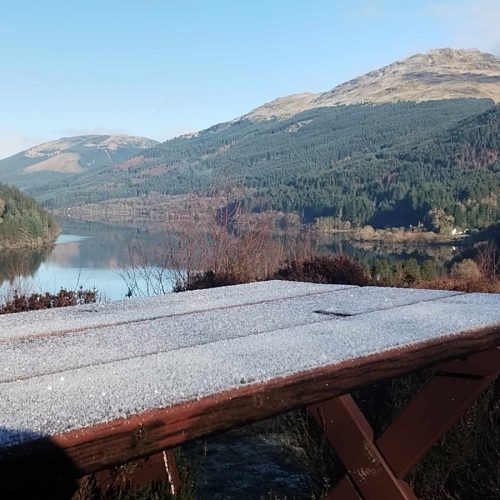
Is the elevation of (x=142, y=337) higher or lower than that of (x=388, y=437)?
higher

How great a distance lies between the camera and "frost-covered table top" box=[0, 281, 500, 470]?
1.02 metres

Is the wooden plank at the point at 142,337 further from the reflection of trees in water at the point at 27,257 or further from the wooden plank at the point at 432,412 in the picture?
the reflection of trees in water at the point at 27,257

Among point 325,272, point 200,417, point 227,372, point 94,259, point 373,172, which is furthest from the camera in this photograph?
point 373,172

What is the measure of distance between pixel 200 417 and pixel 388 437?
820 millimetres

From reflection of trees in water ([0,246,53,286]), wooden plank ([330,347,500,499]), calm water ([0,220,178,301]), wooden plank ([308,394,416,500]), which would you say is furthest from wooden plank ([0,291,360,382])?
reflection of trees in water ([0,246,53,286])

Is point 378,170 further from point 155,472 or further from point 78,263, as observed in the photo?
point 155,472

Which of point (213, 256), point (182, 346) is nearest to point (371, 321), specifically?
point (182, 346)

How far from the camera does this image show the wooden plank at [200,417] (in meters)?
0.90

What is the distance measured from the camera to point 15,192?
71688 millimetres

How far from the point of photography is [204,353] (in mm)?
1350

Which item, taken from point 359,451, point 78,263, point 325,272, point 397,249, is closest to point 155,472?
point 359,451

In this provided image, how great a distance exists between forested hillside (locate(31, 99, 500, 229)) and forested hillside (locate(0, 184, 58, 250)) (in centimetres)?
1464

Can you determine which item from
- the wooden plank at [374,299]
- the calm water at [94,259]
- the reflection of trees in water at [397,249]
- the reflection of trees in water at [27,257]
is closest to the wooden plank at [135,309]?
the wooden plank at [374,299]

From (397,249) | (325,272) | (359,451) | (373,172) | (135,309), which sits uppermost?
(135,309)
